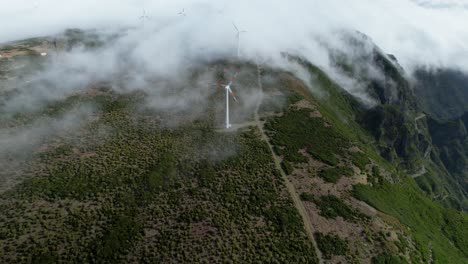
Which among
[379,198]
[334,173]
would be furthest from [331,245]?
[379,198]

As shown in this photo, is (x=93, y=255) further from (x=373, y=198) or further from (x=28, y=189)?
(x=373, y=198)

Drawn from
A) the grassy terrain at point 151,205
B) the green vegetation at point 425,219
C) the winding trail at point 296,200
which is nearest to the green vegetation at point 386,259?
the winding trail at point 296,200

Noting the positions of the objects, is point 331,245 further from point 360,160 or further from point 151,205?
point 360,160

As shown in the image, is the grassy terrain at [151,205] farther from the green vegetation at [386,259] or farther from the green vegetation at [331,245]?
the green vegetation at [386,259]

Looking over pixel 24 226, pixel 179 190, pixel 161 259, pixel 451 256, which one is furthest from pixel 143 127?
pixel 451 256

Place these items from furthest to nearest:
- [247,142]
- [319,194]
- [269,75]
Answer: [269,75] → [247,142] → [319,194]
